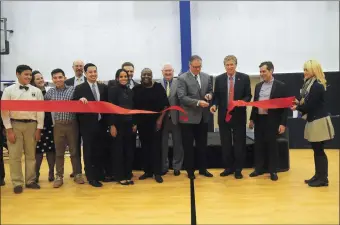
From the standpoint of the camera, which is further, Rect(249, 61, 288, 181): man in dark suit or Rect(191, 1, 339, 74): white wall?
Rect(191, 1, 339, 74): white wall

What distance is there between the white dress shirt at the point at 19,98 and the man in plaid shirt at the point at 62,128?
24 cm

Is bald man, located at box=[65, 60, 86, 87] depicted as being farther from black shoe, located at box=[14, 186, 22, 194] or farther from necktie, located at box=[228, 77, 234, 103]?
necktie, located at box=[228, 77, 234, 103]

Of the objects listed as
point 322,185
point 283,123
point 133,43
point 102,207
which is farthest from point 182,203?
point 133,43

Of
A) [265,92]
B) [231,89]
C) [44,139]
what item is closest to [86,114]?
[44,139]

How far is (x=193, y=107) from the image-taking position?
4094 mm

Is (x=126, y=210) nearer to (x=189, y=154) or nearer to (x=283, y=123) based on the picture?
(x=189, y=154)

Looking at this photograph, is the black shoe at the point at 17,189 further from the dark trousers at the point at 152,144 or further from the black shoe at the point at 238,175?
the black shoe at the point at 238,175

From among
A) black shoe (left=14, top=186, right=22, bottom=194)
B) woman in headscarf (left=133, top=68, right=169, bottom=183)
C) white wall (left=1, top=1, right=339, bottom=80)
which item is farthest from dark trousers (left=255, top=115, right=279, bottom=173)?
white wall (left=1, top=1, right=339, bottom=80)

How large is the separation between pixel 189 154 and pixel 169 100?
68 cm

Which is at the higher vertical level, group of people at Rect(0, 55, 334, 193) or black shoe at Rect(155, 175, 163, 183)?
group of people at Rect(0, 55, 334, 193)

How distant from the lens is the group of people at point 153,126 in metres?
3.60

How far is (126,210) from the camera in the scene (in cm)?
302

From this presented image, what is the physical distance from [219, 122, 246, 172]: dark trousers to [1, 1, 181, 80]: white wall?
10.7 ft

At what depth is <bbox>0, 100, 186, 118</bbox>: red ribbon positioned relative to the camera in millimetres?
3279
